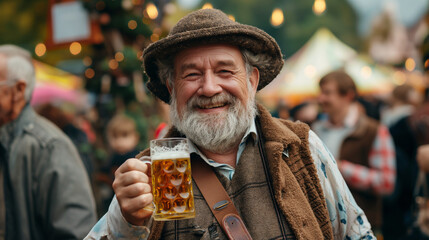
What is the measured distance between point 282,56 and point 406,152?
3.49 metres

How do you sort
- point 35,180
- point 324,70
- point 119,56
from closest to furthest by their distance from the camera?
1. point 35,180
2. point 119,56
3. point 324,70

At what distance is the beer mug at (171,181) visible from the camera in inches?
76.0

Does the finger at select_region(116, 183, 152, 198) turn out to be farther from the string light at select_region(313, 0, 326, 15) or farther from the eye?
the string light at select_region(313, 0, 326, 15)

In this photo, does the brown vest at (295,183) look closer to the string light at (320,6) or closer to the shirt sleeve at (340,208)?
the shirt sleeve at (340,208)

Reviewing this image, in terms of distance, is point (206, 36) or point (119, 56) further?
point (119, 56)

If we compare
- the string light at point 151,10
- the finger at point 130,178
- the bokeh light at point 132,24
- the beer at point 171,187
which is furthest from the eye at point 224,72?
the string light at point 151,10

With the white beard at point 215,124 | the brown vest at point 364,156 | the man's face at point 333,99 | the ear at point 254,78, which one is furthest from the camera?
the man's face at point 333,99

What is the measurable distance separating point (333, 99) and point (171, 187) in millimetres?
3439

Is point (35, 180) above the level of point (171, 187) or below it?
below

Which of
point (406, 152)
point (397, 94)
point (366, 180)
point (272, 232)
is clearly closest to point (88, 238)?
point (272, 232)

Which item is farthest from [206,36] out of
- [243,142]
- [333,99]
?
[333,99]

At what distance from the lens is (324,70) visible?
15414mm

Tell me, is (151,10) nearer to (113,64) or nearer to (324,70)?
(113,64)

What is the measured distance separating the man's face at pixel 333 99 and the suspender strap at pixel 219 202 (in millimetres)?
2993
